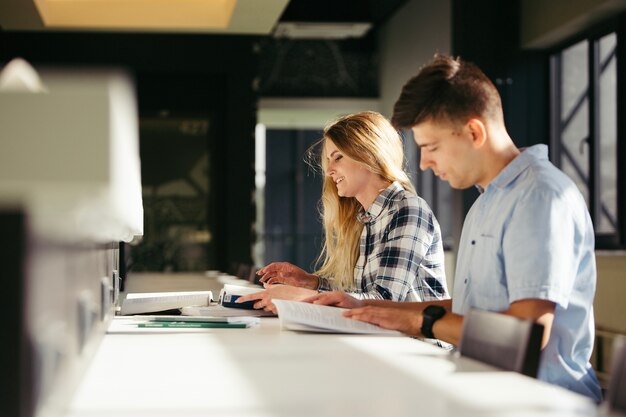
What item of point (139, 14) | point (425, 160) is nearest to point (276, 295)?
point (425, 160)

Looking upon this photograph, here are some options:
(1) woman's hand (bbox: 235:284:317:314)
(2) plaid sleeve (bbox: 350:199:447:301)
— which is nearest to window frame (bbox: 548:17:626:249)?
(2) plaid sleeve (bbox: 350:199:447:301)

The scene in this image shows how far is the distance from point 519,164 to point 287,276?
1.48 meters

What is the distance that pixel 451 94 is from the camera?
222cm

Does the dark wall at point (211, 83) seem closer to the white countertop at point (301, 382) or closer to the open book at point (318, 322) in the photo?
the open book at point (318, 322)

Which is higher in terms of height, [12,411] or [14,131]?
[14,131]

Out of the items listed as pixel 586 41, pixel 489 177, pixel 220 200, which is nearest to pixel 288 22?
pixel 220 200

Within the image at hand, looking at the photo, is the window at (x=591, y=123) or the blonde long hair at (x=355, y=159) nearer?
the blonde long hair at (x=355, y=159)

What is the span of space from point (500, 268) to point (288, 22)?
24.9 ft

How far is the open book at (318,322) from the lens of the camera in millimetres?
2293

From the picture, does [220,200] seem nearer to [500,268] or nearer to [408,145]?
[408,145]

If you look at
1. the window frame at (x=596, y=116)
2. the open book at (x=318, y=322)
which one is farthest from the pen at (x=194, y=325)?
the window frame at (x=596, y=116)

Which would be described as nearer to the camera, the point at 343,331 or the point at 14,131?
the point at 343,331

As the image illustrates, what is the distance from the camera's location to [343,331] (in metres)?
2.28

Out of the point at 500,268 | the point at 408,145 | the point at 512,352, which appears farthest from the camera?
the point at 408,145
